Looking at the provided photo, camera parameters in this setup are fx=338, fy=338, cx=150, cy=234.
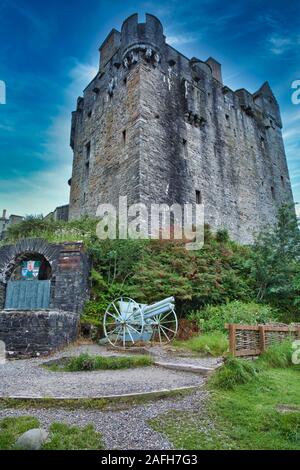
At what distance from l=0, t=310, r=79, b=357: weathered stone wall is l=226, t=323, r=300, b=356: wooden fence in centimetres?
425

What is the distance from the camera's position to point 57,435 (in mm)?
3105

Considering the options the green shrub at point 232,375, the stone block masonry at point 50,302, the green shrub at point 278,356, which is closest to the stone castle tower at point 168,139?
the stone block masonry at point 50,302

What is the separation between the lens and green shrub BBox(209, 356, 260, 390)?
4.63 m

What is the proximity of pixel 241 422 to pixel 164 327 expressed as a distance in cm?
622

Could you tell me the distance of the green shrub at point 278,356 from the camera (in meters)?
6.29

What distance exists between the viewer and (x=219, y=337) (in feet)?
27.2

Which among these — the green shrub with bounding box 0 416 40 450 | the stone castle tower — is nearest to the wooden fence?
Answer: the green shrub with bounding box 0 416 40 450

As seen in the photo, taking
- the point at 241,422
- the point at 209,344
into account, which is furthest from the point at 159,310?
the point at 241,422

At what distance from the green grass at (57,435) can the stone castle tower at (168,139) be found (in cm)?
1167

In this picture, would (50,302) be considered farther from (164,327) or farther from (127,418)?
(127,418)

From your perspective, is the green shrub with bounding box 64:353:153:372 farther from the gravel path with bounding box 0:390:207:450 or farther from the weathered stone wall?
the gravel path with bounding box 0:390:207:450

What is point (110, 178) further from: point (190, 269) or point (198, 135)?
point (190, 269)

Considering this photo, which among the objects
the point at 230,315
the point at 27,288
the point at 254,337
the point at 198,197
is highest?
the point at 198,197
